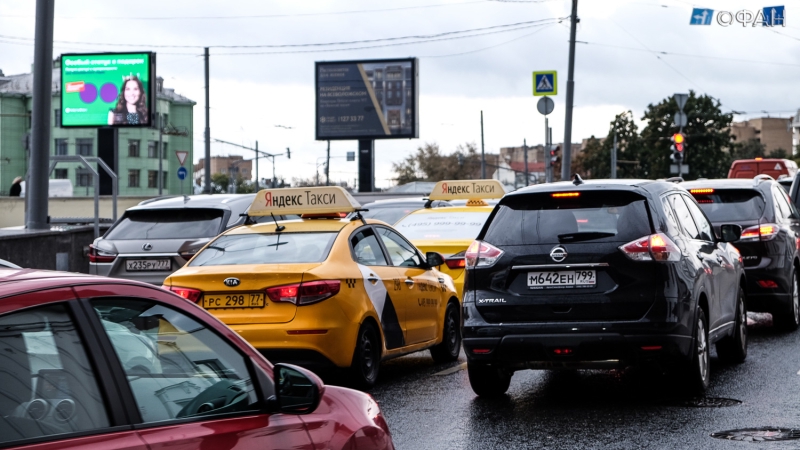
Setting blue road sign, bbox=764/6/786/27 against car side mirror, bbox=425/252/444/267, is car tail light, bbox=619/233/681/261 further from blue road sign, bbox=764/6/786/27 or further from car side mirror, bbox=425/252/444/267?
blue road sign, bbox=764/6/786/27

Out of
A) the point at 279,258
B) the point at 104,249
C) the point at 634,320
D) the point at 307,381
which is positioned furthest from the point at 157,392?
the point at 104,249

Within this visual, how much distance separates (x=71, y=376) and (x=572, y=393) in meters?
6.62

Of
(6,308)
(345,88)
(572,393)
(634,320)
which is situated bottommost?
(572,393)

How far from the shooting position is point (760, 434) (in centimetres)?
738

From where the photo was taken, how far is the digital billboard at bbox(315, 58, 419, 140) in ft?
181

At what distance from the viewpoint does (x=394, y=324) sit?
1012 cm

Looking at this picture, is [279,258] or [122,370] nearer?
[122,370]

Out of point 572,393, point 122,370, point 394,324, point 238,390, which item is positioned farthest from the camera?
point 394,324

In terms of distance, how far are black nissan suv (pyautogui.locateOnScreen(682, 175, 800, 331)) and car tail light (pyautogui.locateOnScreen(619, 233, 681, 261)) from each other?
16.6 feet

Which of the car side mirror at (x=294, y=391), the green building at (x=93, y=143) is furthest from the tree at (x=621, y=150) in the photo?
the car side mirror at (x=294, y=391)

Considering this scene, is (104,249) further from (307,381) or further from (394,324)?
(307,381)

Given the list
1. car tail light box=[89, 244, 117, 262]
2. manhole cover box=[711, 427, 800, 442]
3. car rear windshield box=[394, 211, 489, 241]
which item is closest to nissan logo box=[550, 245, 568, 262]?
manhole cover box=[711, 427, 800, 442]

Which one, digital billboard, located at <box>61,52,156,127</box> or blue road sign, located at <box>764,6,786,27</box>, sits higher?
blue road sign, located at <box>764,6,786,27</box>

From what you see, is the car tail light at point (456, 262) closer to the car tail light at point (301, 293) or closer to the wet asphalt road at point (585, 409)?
the wet asphalt road at point (585, 409)
